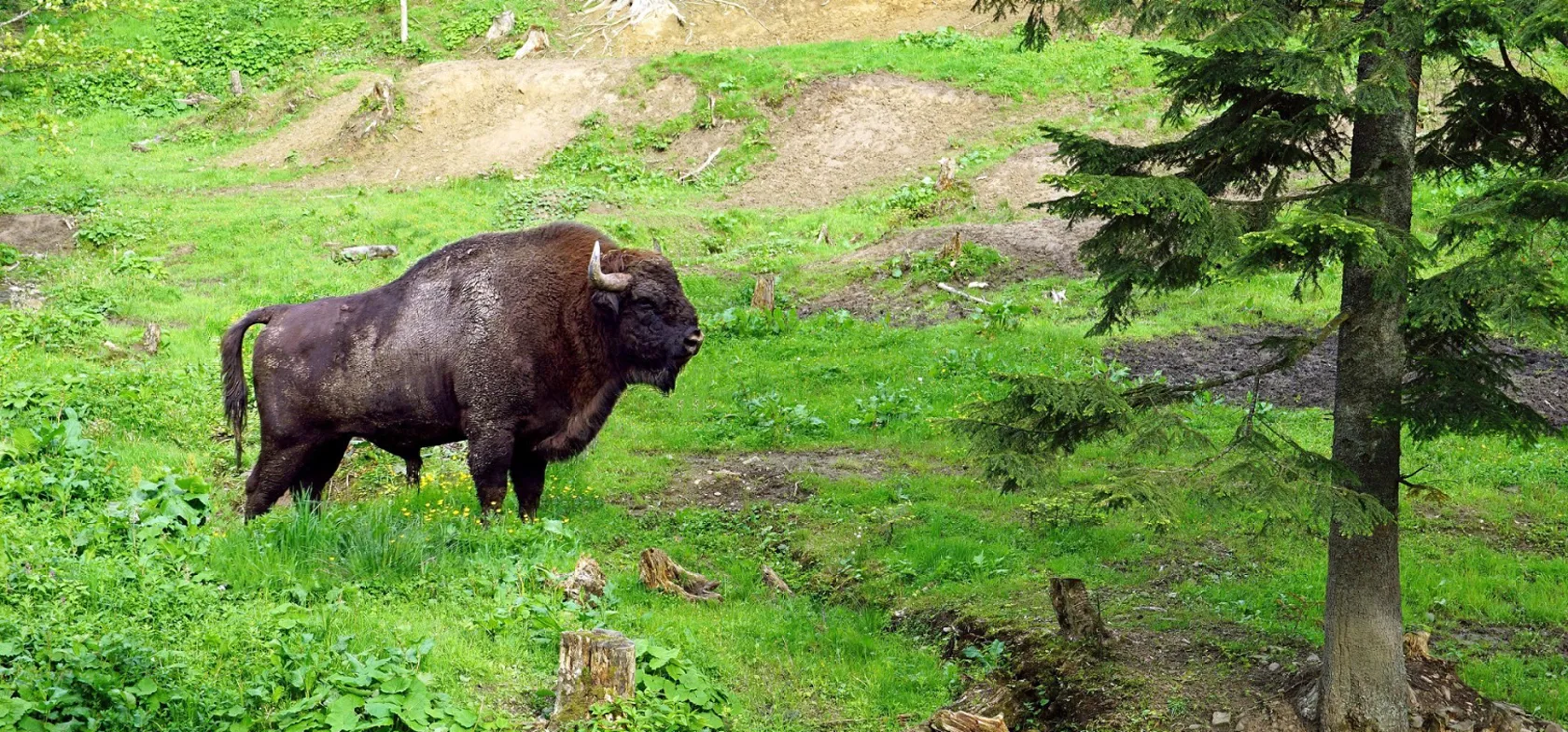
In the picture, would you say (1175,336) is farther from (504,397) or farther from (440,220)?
(440,220)

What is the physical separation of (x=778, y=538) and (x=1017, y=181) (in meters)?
15.1

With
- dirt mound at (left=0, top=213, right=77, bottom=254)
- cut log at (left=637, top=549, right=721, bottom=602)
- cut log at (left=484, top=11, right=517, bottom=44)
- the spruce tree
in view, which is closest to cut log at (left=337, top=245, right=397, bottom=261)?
dirt mound at (left=0, top=213, right=77, bottom=254)

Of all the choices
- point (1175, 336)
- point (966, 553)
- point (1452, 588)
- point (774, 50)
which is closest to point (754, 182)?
point (774, 50)

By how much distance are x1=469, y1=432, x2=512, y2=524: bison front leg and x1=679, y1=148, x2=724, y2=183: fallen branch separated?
17162mm

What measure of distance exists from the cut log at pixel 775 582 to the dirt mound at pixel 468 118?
18.6 metres

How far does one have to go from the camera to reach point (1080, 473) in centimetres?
1366

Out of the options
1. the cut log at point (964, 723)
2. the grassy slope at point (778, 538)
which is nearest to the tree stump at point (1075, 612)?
the grassy slope at point (778, 538)

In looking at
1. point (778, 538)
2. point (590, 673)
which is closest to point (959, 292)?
point (778, 538)

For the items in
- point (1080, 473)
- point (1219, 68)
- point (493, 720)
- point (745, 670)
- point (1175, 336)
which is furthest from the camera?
point (1175, 336)

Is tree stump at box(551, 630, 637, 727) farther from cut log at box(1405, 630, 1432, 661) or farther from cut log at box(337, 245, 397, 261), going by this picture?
cut log at box(337, 245, 397, 261)

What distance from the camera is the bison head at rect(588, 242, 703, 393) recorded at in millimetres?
11531

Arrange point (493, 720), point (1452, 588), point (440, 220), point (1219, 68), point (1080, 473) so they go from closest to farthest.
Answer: point (493, 720) → point (1219, 68) → point (1452, 588) → point (1080, 473) → point (440, 220)

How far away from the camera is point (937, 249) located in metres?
22.1

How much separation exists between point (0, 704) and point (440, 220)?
60.5 feet
